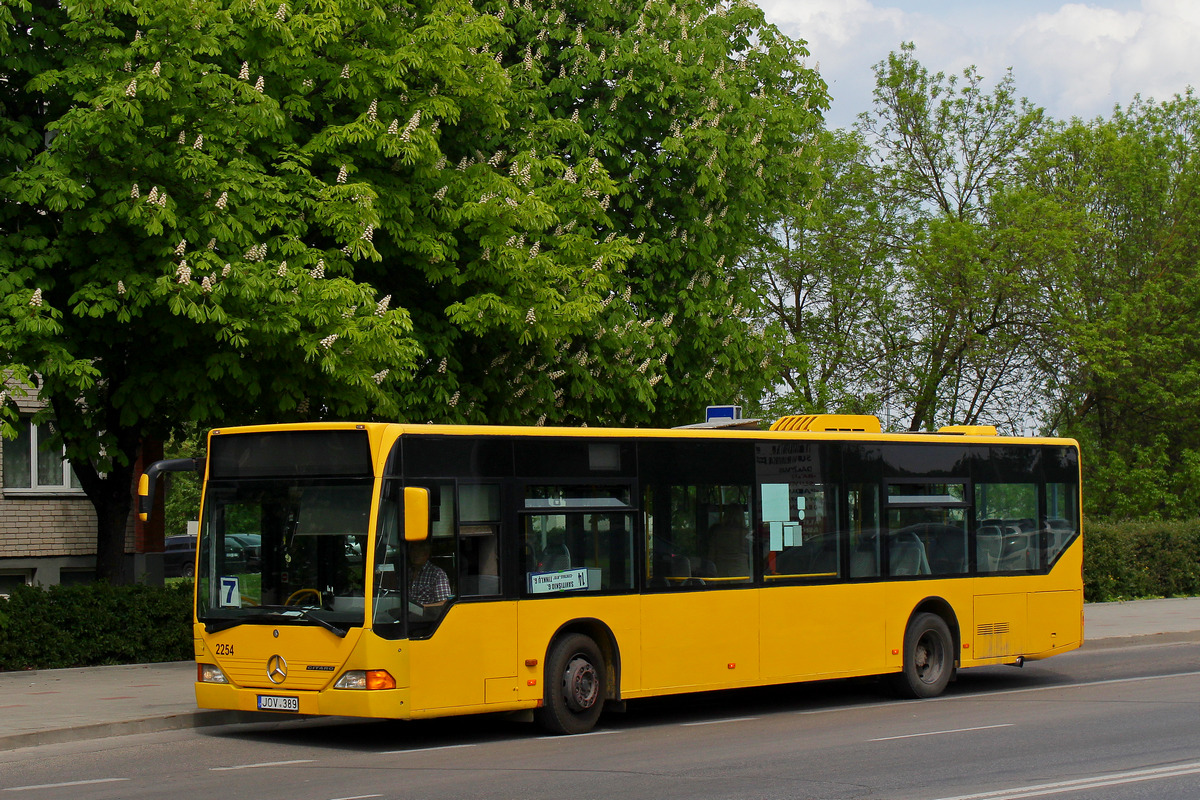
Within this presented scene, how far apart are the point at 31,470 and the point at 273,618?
703 inches

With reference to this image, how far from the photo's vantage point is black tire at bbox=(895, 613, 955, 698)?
15.4 m

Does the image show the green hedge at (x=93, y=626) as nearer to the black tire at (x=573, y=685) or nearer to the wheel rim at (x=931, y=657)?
the black tire at (x=573, y=685)

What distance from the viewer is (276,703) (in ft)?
37.7

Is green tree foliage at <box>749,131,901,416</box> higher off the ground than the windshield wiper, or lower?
higher

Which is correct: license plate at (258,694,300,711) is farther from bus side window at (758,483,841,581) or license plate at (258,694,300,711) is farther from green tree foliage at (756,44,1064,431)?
green tree foliage at (756,44,1064,431)

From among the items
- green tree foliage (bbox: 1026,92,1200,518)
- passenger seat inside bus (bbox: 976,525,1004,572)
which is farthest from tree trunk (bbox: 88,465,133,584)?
green tree foliage (bbox: 1026,92,1200,518)

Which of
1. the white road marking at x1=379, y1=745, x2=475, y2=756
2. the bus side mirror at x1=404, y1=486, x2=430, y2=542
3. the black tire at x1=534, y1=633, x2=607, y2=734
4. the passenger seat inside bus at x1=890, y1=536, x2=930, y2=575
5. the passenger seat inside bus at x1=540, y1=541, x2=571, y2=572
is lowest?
the white road marking at x1=379, y1=745, x2=475, y2=756

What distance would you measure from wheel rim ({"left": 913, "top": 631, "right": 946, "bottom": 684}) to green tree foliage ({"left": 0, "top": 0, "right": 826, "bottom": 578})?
18.9ft

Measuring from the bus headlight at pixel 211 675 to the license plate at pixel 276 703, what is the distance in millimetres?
446

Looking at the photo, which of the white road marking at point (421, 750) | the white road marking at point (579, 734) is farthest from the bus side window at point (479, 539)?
the white road marking at point (579, 734)

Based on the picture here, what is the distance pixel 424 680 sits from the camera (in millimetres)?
11234

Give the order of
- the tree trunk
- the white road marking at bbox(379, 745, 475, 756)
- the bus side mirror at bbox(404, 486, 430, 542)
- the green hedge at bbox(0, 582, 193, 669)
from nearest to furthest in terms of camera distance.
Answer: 1. the bus side mirror at bbox(404, 486, 430, 542)
2. the white road marking at bbox(379, 745, 475, 756)
3. the green hedge at bbox(0, 582, 193, 669)
4. the tree trunk

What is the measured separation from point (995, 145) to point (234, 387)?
1070 inches

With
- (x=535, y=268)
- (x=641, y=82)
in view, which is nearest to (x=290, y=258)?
(x=535, y=268)
